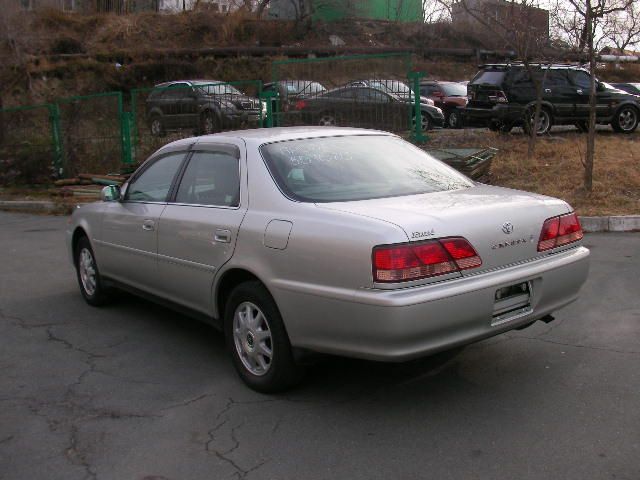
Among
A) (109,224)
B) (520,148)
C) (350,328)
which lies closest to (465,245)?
(350,328)

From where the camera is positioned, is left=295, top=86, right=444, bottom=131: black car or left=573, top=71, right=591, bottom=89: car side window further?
left=573, top=71, right=591, bottom=89: car side window

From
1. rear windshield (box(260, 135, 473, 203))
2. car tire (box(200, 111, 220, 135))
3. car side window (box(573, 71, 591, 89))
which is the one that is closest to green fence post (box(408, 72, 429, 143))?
car tire (box(200, 111, 220, 135))

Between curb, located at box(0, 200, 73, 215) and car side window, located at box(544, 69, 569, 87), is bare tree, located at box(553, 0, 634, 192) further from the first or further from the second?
curb, located at box(0, 200, 73, 215)

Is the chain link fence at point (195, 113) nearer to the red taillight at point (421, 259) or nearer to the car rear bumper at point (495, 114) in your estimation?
the car rear bumper at point (495, 114)

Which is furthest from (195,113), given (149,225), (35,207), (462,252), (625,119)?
(462,252)

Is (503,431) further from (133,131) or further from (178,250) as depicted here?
(133,131)

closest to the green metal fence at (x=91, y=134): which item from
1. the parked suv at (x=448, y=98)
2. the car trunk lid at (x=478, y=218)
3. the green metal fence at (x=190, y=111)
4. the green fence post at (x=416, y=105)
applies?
the green metal fence at (x=190, y=111)

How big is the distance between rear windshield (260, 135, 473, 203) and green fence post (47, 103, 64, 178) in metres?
12.7

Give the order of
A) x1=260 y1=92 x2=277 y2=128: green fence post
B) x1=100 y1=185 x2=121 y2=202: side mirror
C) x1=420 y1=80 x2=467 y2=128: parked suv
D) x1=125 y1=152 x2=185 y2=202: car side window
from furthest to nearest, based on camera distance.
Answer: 1. x1=420 y1=80 x2=467 y2=128: parked suv
2. x1=260 y1=92 x2=277 y2=128: green fence post
3. x1=100 y1=185 x2=121 y2=202: side mirror
4. x1=125 y1=152 x2=185 y2=202: car side window

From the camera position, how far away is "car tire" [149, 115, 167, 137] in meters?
15.2

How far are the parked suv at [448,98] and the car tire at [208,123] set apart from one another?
8.84 meters

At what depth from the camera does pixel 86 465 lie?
352 centimetres

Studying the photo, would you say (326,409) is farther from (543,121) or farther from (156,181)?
(543,121)

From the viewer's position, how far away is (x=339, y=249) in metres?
3.71
